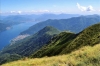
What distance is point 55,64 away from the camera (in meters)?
17.6

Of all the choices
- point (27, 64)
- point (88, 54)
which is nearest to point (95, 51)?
point (88, 54)

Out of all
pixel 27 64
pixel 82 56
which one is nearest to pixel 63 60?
pixel 82 56

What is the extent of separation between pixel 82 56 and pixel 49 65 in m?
4.17

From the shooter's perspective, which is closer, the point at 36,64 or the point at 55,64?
the point at 55,64

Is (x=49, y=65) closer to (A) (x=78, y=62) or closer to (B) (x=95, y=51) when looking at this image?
(A) (x=78, y=62)

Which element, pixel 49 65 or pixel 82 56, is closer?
pixel 49 65

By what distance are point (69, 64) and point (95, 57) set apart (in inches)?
121

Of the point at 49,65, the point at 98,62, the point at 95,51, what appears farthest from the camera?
the point at 95,51

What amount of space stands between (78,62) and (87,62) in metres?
0.93

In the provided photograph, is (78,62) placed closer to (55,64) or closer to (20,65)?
(55,64)

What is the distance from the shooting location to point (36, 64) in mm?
19062

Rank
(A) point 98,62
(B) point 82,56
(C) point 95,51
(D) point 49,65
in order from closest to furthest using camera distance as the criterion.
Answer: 1. (D) point 49,65
2. (A) point 98,62
3. (B) point 82,56
4. (C) point 95,51

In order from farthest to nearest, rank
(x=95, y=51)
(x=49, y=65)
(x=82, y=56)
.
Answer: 1. (x=95, y=51)
2. (x=82, y=56)
3. (x=49, y=65)

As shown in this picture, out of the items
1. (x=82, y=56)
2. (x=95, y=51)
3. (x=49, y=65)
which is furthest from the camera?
(x=95, y=51)
